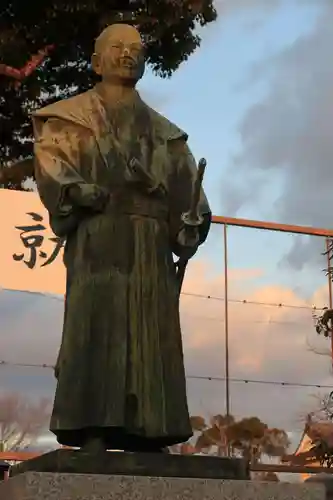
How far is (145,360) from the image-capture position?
135 inches

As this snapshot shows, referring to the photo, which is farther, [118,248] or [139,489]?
[118,248]

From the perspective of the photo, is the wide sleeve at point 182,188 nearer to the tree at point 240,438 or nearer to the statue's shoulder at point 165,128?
the statue's shoulder at point 165,128

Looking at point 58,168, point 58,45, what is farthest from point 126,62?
point 58,45

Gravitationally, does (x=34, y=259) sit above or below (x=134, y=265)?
above

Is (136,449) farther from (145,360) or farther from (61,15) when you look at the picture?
(61,15)

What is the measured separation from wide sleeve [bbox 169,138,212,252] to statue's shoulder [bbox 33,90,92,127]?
400 mm

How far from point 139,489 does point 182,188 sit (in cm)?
140

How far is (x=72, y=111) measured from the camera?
3812 mm

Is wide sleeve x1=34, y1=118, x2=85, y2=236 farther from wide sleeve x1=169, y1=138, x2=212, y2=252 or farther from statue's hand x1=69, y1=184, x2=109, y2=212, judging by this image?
wide sleeve x1=169, y1=138, x2=212, y2=252

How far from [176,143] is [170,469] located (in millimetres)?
1468

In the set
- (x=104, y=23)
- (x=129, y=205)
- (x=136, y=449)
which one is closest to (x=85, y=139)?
(x=129, y=205)

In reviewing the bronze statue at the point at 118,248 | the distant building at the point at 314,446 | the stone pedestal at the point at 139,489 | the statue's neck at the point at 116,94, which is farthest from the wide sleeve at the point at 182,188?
the distant building at the point at 314,446

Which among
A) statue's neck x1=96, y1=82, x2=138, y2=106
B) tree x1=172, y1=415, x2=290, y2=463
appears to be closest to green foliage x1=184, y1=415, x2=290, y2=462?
tree x1=172, y1=415, x2=290, y2=463

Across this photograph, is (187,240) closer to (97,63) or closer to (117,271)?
(117,271)
